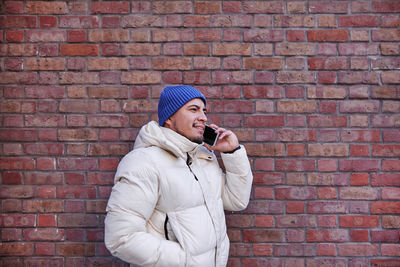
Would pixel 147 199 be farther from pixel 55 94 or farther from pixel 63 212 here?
pixel 55 94

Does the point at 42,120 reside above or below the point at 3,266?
above

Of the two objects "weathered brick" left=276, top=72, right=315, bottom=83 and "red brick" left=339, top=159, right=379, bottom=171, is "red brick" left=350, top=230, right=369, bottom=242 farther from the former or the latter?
"weathered brick" left=276, top=72, right=315, bottom=83

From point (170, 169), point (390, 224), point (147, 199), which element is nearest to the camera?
point (147, 199)

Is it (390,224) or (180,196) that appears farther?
(390,224)

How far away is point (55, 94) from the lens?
2.41 metres

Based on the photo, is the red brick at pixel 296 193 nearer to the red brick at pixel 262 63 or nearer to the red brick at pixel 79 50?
the red brick at pixel 262 63

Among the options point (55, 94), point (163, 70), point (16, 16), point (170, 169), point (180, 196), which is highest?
point (16, 16)

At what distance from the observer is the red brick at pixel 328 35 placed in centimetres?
242

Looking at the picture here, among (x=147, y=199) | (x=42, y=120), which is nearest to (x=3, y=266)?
(x=42, y=120)

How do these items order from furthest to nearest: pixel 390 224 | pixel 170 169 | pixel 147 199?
pixel 390 224 < pixel 170 169 < pixel 147 199

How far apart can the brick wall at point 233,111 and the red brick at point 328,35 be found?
1 cm

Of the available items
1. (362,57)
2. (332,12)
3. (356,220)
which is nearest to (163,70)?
(332,12)

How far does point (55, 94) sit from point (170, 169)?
1.20 meters

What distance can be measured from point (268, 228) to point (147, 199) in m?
1.13
